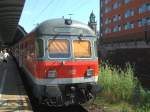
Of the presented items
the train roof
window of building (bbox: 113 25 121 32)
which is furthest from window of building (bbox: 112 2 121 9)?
the train roof

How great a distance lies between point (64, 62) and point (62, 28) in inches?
48.1

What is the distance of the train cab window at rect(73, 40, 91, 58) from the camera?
14.4m

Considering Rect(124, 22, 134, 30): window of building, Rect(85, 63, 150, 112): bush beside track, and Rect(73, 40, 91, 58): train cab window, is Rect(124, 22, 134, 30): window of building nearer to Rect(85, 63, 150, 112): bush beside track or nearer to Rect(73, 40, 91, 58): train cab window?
Rect(85, 63, 150, 112): bush beside track

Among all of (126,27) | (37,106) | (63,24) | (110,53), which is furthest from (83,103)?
(126,27)

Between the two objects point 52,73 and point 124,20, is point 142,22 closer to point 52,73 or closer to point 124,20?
point 124,20

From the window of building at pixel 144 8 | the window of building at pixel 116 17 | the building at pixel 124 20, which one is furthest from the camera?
the window of building at pixel 116 17

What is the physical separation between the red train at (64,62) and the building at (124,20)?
4413cm

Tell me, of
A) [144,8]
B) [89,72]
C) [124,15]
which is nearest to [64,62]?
[89,72]

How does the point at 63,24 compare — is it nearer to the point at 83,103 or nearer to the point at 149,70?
the point at 83,103

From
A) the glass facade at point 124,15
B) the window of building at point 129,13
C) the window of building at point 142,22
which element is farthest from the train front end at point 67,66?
the window of building at point 129,13

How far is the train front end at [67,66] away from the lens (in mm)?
13734

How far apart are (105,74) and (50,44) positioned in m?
4.40

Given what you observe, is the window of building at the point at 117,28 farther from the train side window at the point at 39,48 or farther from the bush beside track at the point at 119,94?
the train side window at the point at 39,48

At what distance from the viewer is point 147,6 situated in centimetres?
6875
